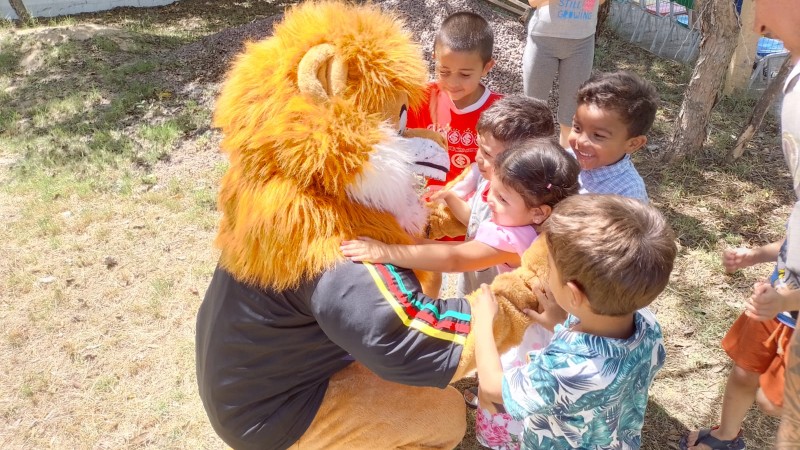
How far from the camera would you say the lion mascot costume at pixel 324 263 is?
5.02ft

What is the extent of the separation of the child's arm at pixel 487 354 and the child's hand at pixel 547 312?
14 cm

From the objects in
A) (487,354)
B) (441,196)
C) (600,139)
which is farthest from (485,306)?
(600,139)

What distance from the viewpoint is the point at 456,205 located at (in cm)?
242

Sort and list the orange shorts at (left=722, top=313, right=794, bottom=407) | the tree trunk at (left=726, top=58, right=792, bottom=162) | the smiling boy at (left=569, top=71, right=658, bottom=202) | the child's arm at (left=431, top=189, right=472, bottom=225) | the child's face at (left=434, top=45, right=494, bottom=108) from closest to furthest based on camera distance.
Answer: the orange shorts at (left=722, top=313, right=794, bottom=407) → the smiling boy at (left=569, top=71, right=658, bottom=202) → the child's arm at (left=431, top=189, right=472, bottom=225) → the child's face at (left=434, top=45, right=494, bottom=108) → the tree trunk at (left=726, top=58, right=792, bottom=162)

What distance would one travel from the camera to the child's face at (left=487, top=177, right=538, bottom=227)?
1.91 metres

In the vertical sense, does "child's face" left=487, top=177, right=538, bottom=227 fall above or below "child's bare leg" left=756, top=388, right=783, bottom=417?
above

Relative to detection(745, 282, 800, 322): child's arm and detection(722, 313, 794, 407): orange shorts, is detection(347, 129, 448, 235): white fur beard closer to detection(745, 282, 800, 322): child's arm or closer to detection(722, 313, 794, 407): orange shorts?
detection(745, 282, 800, 322): child's arm

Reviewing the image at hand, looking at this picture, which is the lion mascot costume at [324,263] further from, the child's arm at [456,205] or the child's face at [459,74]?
the child's face at [459,74]

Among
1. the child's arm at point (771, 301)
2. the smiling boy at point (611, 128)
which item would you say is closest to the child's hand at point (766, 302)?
the child's arm at point (771, 301)

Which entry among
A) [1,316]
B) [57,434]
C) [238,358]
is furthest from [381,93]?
[1,316]

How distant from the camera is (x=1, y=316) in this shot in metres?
3.49

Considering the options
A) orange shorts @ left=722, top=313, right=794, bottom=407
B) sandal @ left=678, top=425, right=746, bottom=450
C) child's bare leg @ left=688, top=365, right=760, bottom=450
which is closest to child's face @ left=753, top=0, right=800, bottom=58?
orange shorts @ left=722, top=313, right=794, bottom=407

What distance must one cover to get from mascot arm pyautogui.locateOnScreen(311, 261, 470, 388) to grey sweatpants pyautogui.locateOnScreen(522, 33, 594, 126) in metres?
3.04

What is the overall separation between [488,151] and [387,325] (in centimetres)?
104
